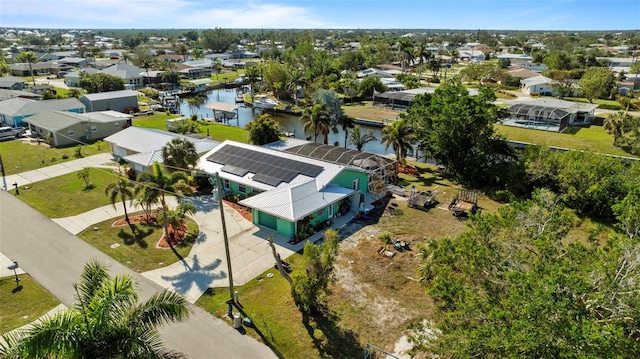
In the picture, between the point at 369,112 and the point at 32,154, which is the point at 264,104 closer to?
the point at 369,112

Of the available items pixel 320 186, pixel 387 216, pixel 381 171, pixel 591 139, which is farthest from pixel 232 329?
pixel 591 139

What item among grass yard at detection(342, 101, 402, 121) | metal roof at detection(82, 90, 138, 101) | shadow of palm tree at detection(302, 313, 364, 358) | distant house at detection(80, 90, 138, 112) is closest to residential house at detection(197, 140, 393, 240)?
shadow of palm tree at detection(302, 313, 364, 358)

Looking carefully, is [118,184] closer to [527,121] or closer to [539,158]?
[539,158]

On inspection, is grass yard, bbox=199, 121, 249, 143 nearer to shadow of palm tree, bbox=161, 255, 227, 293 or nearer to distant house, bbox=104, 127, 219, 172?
distant house, bbox=104, 127, 219, 172

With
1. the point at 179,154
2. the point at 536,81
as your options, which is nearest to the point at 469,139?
the point at 179,154

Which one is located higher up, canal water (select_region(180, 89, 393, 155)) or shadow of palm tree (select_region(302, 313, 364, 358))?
canal water (select_region(180, 89, 393, 155))
